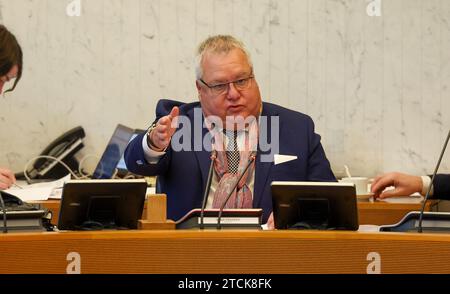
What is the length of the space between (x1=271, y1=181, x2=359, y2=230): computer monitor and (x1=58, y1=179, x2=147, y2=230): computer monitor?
1.37 ft

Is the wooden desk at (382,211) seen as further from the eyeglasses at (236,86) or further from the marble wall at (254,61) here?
the eyeglasses at (236,86)

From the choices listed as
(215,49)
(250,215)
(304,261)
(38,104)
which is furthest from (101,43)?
(304,261)

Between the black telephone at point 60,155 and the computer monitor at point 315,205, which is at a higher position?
the computer monitor at point 315,205

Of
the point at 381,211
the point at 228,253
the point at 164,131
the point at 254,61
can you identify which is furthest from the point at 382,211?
the point at 228,253

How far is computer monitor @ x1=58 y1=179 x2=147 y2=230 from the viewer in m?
2.85

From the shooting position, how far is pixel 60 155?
5.19 metres

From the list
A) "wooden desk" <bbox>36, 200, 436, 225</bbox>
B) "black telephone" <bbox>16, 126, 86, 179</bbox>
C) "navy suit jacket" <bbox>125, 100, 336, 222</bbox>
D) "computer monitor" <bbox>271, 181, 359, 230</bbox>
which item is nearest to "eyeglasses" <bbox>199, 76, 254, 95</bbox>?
"navy suit jacket" <bbox>125, 100, 336, 222</bbox>

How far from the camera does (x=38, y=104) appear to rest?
207 inches

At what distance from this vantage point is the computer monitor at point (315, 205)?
2.84 meters

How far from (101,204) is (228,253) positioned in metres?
0.56

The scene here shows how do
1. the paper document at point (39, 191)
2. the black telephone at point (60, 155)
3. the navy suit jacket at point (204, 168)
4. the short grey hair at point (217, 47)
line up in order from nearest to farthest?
the navy suit jacket at point (204, 168) < the short grey hair at point (217, 47) < the paper document at point (39, 191) < the black telephone at point (60, 155)

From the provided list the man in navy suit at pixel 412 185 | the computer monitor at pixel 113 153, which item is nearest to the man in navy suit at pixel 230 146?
the man in navy suit at pixel 412 185

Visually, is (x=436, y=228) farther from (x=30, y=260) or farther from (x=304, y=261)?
(x=30, y=260)

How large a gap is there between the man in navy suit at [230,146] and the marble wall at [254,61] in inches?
49.2
